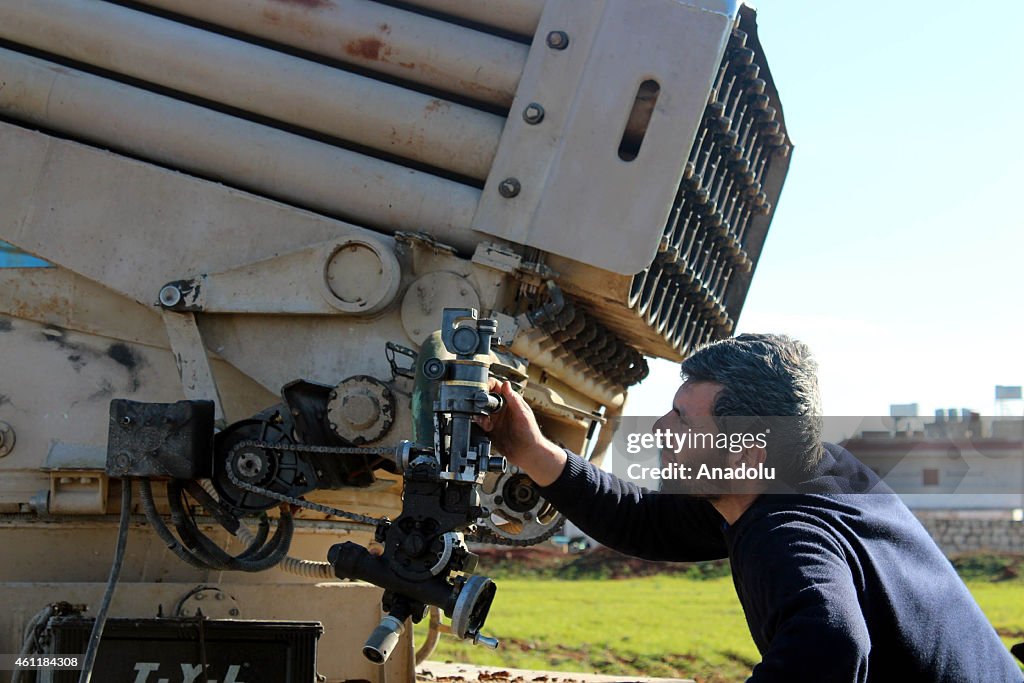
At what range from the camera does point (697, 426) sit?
282 centimetres

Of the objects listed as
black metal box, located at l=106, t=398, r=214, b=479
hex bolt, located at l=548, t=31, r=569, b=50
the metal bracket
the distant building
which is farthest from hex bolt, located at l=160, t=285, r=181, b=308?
the distant building

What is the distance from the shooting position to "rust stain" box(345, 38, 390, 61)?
478 cm

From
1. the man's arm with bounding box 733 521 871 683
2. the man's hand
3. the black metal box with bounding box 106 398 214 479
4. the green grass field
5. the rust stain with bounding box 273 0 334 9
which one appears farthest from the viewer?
the green grass field

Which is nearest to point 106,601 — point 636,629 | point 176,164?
point 176,164

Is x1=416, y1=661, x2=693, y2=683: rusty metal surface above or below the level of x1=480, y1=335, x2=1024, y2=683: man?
below

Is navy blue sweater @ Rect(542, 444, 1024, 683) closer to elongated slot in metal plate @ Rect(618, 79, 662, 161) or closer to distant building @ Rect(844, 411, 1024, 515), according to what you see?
distant building @ Rect(844, 411, 1024, 515)

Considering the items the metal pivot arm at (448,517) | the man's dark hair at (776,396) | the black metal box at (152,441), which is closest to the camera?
the man's dark hair at (776,396)

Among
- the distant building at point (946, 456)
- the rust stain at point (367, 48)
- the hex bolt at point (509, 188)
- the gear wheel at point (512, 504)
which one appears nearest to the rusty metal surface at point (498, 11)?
the rust stain at point (367, 48)

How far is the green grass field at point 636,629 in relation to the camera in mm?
10242

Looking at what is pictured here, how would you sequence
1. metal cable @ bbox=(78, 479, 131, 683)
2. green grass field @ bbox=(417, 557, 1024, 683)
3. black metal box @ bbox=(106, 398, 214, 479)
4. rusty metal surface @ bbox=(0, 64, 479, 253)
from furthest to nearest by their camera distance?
green grass field @ bbox=(417, 557, 1024, 683), rusty metal surface @ bbox=(0, 64, 479, 253), black metal box @ bbox=(106, 398, 214, 479), metal cable @ bbox=(78, 479, 131, 683)

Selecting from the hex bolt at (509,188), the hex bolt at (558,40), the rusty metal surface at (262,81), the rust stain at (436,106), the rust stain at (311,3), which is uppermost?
the hex bolt at (558,40)

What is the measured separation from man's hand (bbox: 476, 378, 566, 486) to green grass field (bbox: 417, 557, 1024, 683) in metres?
5.86

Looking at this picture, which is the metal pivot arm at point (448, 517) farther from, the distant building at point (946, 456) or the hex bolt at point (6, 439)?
the hex bolt at point (6, 439)
